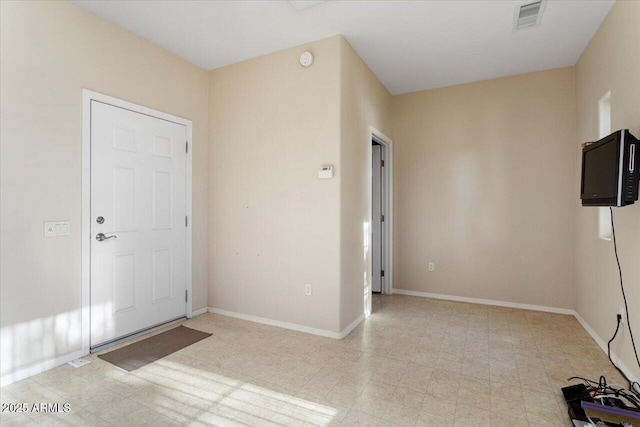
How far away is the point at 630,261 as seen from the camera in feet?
7.65

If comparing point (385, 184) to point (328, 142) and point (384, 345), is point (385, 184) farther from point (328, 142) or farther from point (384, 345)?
point (384, 345)

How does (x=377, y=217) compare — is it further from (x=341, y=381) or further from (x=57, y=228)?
(x=57, y=228)

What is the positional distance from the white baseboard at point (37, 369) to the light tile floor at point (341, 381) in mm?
66

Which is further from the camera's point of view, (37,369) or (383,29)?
(383,29)

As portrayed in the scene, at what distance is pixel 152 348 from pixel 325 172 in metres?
2.22

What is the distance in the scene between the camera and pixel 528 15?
282 cm

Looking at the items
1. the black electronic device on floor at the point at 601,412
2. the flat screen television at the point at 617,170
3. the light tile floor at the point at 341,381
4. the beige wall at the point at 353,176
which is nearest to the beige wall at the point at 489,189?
the light tile floor at the point at 341,381

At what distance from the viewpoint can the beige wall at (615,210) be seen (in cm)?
226

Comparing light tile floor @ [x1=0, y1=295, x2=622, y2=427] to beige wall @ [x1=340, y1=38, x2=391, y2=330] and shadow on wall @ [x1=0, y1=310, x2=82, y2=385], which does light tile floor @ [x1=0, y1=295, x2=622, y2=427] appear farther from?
beige wall @ [x1=340, y1=38, x2=391, y2=330]

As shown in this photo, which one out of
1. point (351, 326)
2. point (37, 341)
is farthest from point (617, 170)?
point (37, 341)

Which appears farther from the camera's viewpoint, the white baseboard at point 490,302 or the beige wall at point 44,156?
the white baseboard at point 490,302

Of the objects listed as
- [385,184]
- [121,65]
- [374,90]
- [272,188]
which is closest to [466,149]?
[385,184]

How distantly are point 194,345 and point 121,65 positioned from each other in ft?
8.62

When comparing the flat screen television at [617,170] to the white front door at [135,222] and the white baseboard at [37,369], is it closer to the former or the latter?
the white front door at [135,222]
